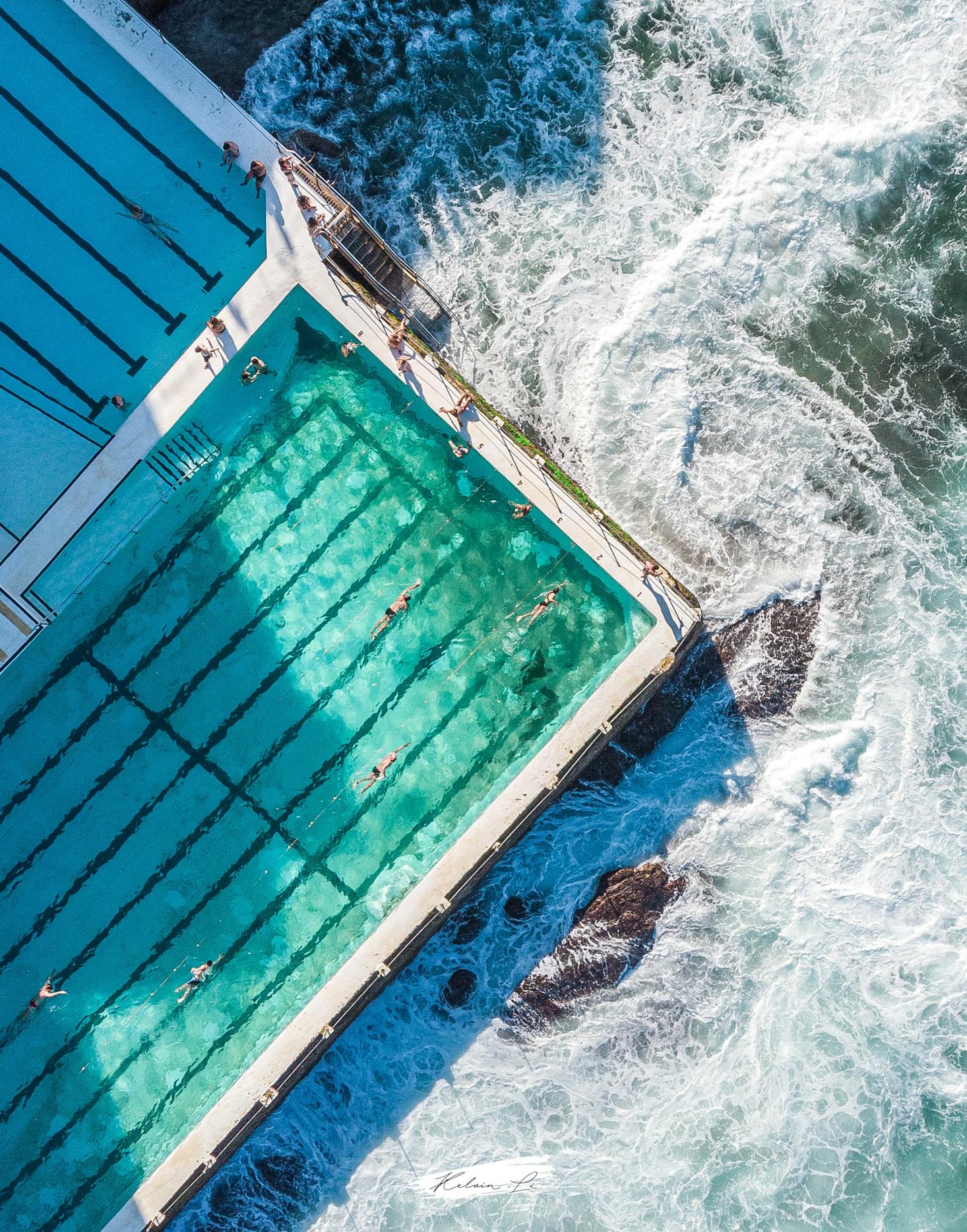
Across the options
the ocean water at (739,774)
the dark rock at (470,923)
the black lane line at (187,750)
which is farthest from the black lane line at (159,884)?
the ocean water at (739,774)

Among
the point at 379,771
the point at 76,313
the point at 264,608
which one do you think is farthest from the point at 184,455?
the point at 379,771

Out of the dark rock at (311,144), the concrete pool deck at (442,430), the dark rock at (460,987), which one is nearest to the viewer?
the concrete pool deck at (442,430)

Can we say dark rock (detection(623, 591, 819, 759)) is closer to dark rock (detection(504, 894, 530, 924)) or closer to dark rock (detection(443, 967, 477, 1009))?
dark rock (detection(504, 894, 530, 924))

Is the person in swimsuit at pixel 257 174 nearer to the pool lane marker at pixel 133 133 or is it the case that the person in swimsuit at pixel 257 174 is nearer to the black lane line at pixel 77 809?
the pool lane marker at pixel 133 133

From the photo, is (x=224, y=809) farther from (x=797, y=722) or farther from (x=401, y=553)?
(x=797, y=722)

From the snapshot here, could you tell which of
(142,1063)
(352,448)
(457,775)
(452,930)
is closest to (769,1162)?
(452,930)

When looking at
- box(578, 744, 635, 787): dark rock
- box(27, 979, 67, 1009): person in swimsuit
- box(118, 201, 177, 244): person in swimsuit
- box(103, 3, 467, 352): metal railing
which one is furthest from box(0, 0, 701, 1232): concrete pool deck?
box(27, 979, 67, 1009): person in swimsuit

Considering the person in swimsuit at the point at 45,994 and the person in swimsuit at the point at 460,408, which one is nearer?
the person in swimsuit at the point at 460,408
